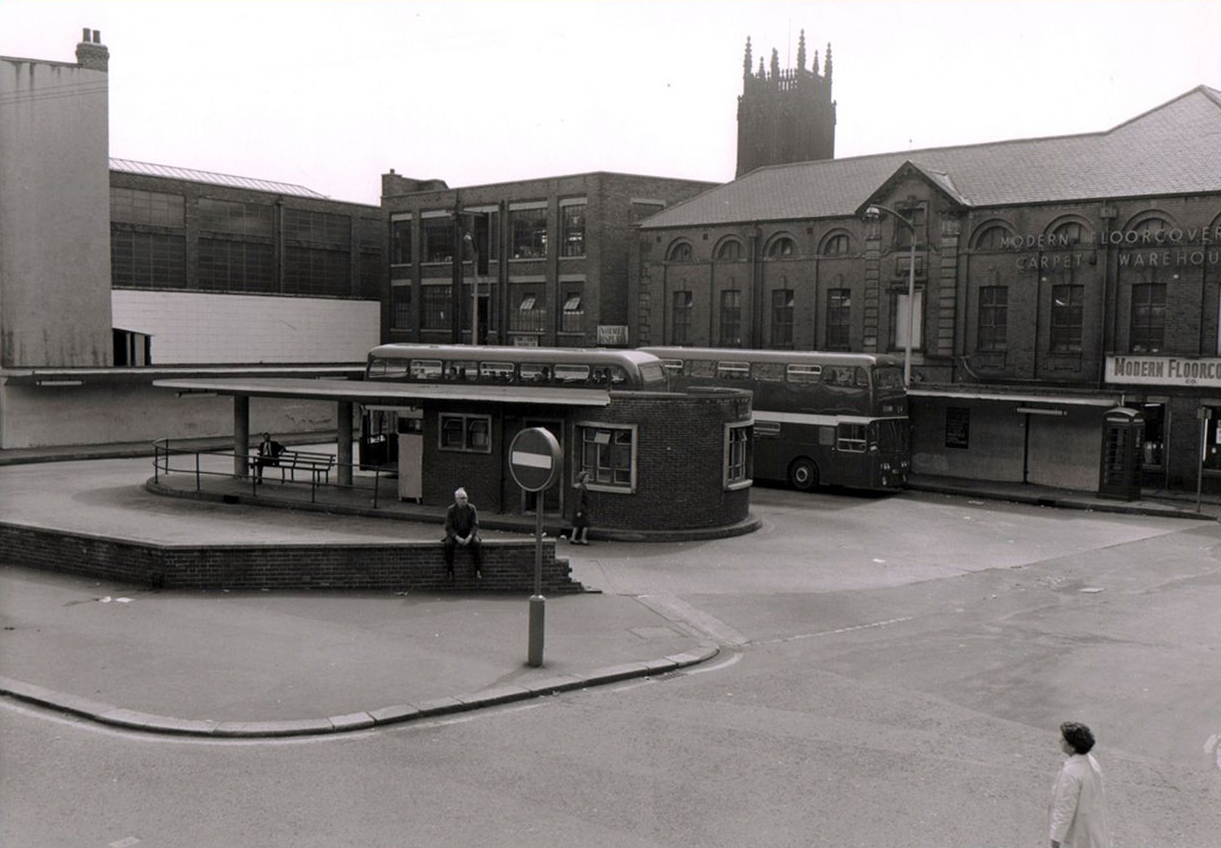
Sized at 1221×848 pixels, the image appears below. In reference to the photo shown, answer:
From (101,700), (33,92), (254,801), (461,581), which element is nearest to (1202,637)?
(461,581)

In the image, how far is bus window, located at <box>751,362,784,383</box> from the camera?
32.3 metres

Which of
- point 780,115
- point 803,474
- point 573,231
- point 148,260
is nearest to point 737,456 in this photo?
point 803,474

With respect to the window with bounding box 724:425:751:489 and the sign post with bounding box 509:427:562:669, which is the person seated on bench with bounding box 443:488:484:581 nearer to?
the sign post with bounding box 509:427:562:669

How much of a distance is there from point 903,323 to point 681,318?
36.6 ft

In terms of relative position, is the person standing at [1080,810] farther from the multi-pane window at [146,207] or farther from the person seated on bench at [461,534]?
the multi-pane window at [146,207]

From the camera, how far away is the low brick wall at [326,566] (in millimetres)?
16625

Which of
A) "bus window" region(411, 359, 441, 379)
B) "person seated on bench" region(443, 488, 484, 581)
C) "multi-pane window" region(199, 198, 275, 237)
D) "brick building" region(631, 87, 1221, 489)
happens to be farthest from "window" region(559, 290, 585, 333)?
"person seated on bench" region(443, 488, 484, 581)

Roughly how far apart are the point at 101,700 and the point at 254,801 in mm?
3390

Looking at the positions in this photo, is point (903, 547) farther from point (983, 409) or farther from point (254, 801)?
point (254, 801)

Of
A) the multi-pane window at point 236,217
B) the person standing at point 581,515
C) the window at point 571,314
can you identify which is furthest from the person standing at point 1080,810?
the multi-pane window at point 236,217

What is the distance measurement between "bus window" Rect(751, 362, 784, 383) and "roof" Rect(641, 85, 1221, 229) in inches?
418

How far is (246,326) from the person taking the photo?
51.8 meters

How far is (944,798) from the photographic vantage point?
910 cm

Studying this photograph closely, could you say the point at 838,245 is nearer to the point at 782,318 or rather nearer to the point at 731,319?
the point at 782,318
